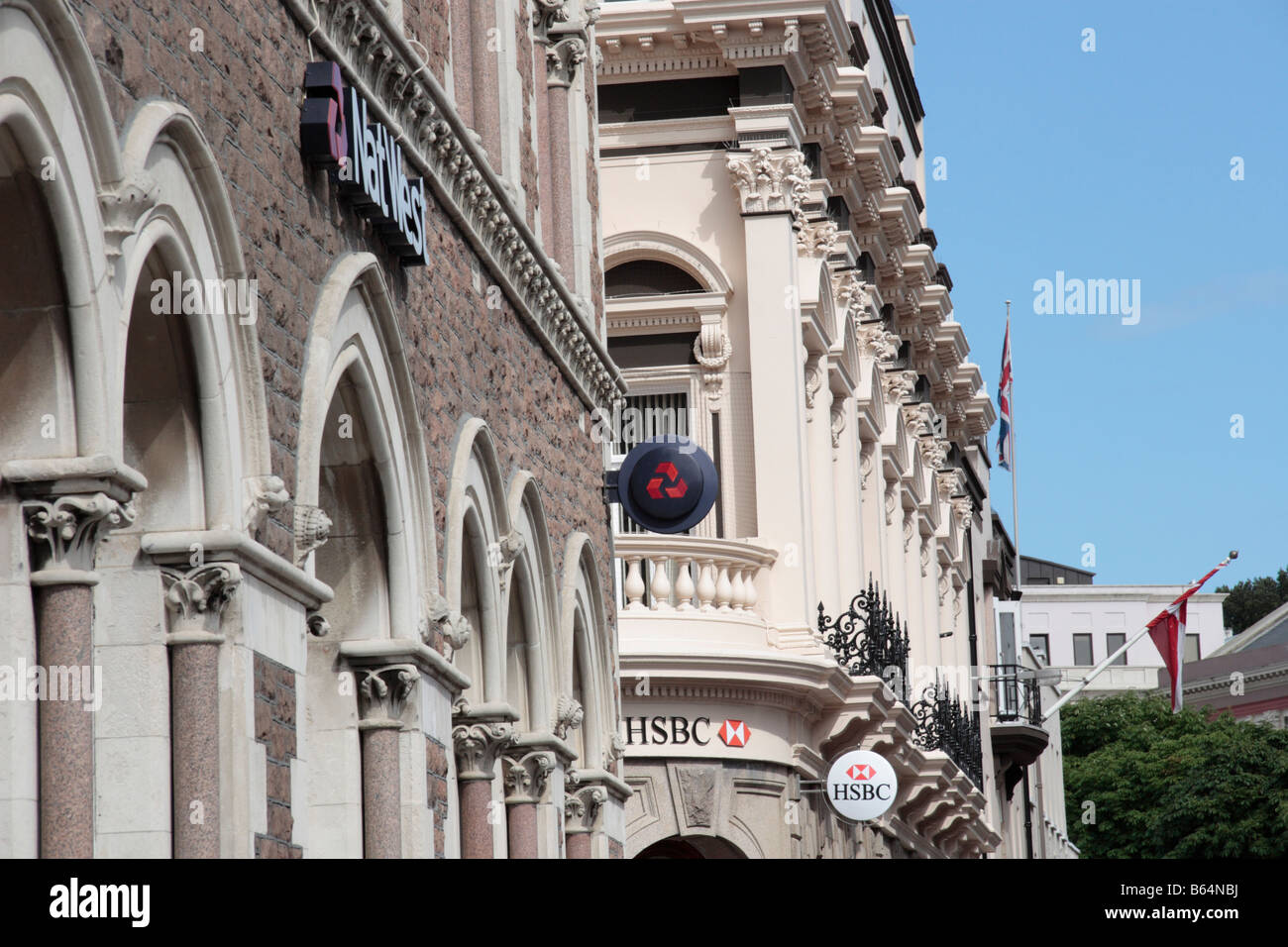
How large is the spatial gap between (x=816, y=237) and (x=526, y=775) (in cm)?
1355

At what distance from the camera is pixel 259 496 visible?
1101 cm

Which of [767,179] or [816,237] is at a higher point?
[767,179]

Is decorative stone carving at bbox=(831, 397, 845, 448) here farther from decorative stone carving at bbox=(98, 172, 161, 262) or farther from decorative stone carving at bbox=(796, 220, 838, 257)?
decorative stone carving at bbox=(98, 172, 161, 262)

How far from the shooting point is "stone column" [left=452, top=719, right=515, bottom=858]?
52.2 feet

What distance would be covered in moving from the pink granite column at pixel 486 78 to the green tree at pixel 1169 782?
151 feet

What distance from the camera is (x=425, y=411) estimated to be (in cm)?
1448

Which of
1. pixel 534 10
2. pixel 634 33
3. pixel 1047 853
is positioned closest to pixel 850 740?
pixel 634 33

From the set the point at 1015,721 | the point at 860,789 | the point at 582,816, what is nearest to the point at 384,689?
the point at 582,816

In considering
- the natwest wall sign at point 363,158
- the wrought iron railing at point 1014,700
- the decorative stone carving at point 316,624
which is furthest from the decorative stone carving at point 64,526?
the wrought iron railing at point 1014,700

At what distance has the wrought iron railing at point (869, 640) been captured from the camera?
2898cm

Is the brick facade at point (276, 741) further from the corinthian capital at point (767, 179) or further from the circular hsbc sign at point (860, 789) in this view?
the corinthian capital at point (767, 179)

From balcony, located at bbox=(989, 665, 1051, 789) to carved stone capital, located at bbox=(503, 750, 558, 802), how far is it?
30850 mm

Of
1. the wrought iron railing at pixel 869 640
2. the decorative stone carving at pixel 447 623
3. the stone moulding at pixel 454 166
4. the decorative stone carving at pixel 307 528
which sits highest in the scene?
the stone moulding at pixel 454 166

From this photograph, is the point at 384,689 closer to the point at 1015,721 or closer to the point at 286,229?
the point at 286,229
